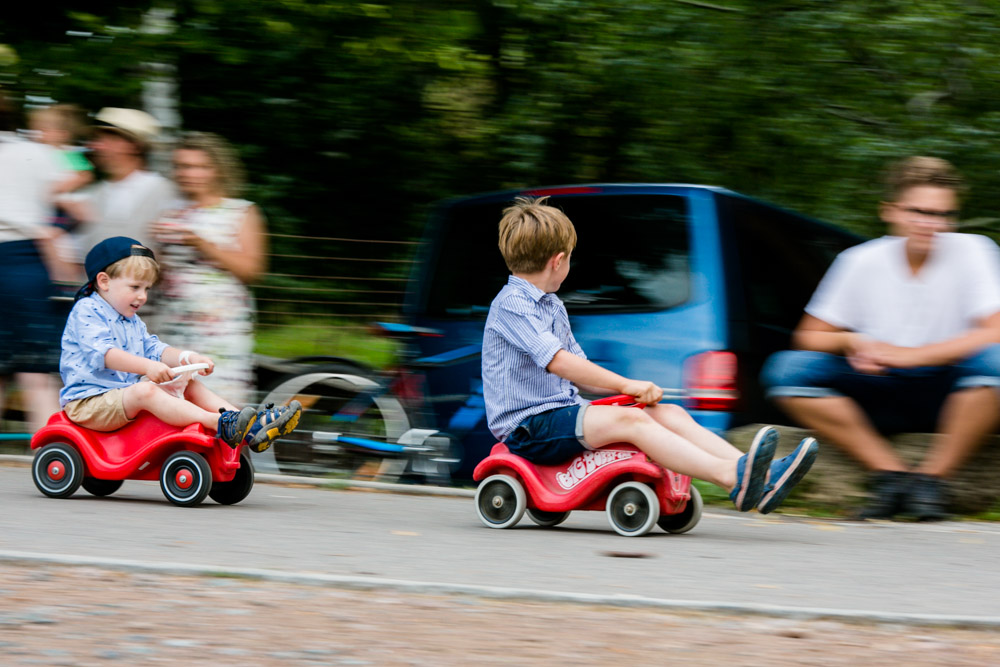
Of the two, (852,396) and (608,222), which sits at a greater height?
(608,222)

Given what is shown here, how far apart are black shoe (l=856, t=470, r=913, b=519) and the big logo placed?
157 cm

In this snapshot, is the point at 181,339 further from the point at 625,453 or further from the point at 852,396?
the point at 852,396

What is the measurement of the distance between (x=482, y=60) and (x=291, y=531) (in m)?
6.51

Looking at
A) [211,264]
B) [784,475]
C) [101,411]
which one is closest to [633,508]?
[784,475]

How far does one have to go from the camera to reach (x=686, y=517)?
5.62 metres

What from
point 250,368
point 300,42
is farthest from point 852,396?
point 300,42

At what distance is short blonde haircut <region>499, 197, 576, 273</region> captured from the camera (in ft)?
18.1

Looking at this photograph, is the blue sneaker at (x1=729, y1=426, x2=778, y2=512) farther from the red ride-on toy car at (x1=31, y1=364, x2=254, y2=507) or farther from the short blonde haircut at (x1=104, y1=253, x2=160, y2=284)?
the short blonde haircut at (x1=104, y1=253, x2=160, y2=284)

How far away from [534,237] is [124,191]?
3264mm

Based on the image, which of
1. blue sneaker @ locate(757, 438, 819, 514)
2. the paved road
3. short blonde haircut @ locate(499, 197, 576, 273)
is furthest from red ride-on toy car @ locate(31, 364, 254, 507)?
blue sneaker @ locate(757, 438, 819, 514)

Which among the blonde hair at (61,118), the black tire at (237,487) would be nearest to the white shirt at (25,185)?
the blonde hair at (61,118)

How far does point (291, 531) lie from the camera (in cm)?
545

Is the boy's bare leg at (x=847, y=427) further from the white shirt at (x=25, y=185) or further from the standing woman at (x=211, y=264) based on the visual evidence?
the white shirt at (x=25, y=185)

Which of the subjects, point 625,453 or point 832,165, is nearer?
point 625,453
